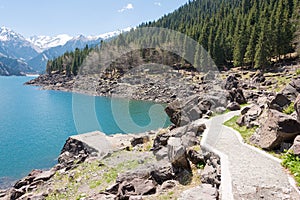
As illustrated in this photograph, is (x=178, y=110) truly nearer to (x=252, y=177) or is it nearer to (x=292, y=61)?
(x=252, y=177)

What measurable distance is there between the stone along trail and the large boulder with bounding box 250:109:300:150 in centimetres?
79

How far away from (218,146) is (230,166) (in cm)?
352

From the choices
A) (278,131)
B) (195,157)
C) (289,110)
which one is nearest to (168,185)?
(195,157)

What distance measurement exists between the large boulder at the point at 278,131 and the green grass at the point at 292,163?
1.31m

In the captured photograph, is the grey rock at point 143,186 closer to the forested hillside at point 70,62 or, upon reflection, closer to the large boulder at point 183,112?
the large boulder at point 183,112

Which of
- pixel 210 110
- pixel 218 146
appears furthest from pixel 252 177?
pixel 210 110

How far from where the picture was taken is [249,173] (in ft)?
37.1

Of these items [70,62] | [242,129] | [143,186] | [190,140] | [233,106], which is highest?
[70,62]

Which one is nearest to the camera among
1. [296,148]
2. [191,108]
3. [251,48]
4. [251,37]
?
[296,148]

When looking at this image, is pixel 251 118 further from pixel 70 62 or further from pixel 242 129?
Result: pixel 70 62

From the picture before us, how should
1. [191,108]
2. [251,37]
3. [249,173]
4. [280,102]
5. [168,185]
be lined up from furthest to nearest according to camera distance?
1. [251,37]
2. [191,108]
3. [280,102]
4. [168,185]
5. [249,173]

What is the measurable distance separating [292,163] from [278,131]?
2449mm

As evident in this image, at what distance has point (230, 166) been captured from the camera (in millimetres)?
12133

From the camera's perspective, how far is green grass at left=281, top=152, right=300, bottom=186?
1085 cm
